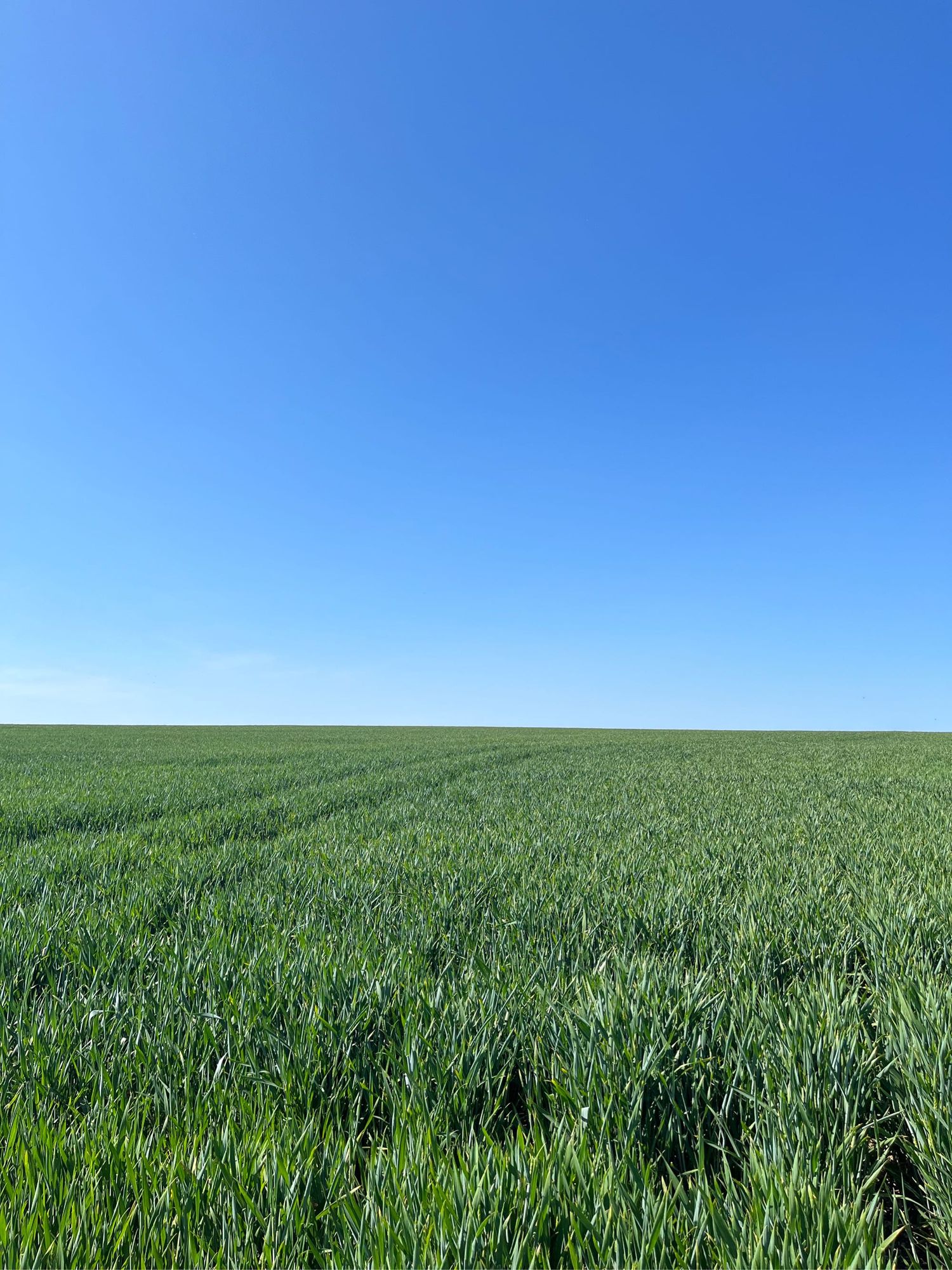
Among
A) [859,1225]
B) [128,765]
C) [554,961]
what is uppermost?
[859,1225]

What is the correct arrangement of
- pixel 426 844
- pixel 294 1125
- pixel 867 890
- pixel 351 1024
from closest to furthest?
pixel 294 1125 < pixel 351 1024 < pixel 867 890 < pixel 426 844

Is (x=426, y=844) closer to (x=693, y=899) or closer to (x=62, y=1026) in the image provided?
(x=693, y=899)

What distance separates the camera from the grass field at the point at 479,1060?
155 centimetres

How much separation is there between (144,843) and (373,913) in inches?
156

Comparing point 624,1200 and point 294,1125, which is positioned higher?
point 624,1200

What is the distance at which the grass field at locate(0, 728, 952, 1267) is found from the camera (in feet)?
5.09

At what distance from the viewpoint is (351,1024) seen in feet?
8.34

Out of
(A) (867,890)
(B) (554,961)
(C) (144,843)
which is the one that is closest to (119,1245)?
(B) (554,961)

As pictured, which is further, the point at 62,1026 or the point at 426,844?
the point at 426,844

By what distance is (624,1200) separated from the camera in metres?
1.56


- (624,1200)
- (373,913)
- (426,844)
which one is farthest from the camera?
(426,844)

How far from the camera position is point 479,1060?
7.78ft

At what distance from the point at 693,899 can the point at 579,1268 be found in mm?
3296

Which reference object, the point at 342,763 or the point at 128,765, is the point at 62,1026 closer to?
the point at 342,763
